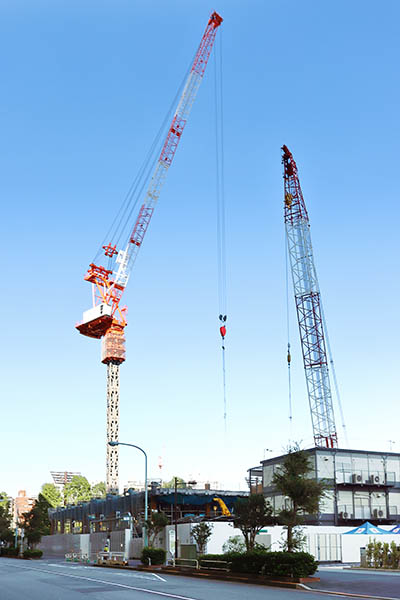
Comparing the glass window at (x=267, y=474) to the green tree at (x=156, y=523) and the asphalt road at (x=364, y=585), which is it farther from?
the asphalt road at (x=364, y=585)

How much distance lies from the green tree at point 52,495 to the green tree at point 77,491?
7.18ft

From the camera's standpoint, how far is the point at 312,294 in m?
93.4

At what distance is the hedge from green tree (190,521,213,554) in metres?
13.5

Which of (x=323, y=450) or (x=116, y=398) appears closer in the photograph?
(x=323, y=450)

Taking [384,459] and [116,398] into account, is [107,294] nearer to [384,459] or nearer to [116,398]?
[116,398]

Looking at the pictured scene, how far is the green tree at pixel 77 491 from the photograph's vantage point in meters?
173

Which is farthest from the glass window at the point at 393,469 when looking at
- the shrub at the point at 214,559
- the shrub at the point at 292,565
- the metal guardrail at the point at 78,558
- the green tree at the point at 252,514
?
the shrub at the point at 292,565

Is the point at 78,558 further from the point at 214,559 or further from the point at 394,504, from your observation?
the point at 214,559

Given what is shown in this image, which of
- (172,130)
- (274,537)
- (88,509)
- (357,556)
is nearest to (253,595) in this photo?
(274,537)

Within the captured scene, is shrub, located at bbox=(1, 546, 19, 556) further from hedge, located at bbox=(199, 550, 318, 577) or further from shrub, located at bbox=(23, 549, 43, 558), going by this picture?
hedge, located at bbox=(199, 550, 318, 577)

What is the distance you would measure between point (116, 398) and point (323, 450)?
94049 mm

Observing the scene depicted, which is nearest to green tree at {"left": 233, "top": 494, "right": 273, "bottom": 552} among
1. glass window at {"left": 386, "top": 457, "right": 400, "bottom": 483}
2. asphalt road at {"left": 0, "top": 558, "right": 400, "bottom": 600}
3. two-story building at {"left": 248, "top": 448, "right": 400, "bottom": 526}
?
asphalt road at {"left": 0, "top": 558, "right": 400, "bottom": 600}

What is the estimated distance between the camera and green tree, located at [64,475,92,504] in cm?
17325

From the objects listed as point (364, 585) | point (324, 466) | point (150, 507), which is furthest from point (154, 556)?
point (150, 507)
